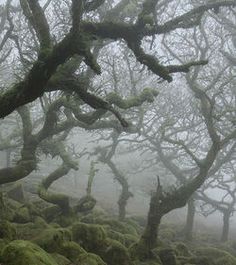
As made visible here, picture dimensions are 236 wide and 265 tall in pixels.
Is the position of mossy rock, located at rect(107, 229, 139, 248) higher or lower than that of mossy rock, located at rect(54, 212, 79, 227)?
lower

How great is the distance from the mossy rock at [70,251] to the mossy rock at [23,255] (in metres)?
2.39

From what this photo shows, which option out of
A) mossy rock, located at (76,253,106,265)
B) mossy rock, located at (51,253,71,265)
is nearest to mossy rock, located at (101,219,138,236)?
mossy rock, located at (76,253,106,265)

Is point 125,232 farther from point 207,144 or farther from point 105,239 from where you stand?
point 207,144

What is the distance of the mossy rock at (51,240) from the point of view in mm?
10531

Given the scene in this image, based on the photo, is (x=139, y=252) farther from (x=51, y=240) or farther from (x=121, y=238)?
(x=51, y=240)

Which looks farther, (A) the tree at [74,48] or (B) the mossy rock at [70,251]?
(B) the mossy rock at [70,251]

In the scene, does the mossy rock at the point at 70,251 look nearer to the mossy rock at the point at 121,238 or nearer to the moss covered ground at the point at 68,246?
the moss covered ground at the point at 68,246

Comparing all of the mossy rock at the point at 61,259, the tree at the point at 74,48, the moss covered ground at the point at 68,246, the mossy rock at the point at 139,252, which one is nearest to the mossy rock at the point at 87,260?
the moss covered ground at the point at 68,246

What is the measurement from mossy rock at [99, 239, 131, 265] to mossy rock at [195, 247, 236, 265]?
4705mm

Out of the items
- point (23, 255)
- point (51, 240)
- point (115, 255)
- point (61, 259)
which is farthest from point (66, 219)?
point (23, 255)

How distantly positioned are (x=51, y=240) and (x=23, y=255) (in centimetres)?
292

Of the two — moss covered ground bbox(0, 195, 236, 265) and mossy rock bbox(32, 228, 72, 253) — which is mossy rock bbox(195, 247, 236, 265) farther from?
mossy rock bbox(32, 228, 72, 253)

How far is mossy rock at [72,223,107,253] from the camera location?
40.6ft

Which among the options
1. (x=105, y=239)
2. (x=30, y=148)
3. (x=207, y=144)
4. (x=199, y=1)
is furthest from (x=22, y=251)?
(x=207, y=144)
